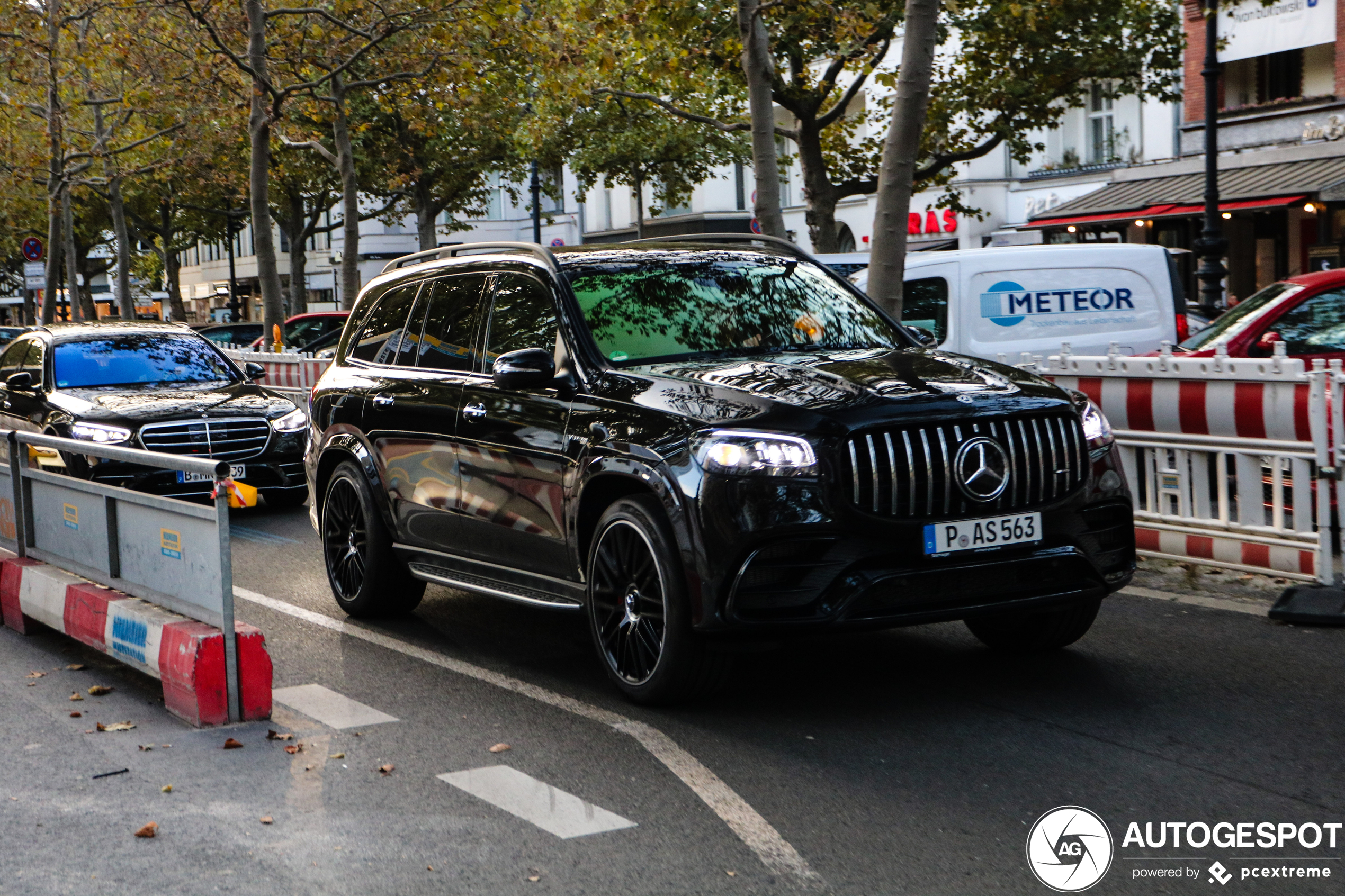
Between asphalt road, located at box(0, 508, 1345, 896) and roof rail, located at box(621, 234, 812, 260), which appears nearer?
asphalt road, located at box(0, 508, 1345, 896)

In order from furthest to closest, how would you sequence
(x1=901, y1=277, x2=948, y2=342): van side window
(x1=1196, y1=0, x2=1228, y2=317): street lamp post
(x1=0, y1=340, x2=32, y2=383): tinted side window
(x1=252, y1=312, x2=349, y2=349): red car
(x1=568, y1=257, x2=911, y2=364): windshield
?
(x1=252, y1=312, x2=349, y2=349): red car < (x1=1196, y1=0, x2=1228, y2=317): street lamp post < (x1=0, y1=340, x2=32, y2=383): tinted side window < (x1=901, y1=277, x2=948, y2=342): van side window < (x1=568, y1=257, x2=911, y2=364): windshield

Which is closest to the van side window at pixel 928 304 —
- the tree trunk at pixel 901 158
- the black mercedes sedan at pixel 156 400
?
the tree trunk at pixel 901 158

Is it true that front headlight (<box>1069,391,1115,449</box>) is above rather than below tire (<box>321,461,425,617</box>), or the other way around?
above

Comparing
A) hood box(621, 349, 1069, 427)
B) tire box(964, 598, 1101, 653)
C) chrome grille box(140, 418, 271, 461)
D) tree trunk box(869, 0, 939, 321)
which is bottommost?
tire box(964, 598, 1101, 653)

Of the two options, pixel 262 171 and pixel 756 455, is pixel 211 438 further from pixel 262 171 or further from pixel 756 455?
pixel 262 171

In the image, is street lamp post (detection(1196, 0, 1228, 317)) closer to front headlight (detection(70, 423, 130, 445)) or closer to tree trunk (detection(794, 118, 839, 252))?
tree trunk (detection(794, 118, 839, 252))

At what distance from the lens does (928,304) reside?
13.9 metres

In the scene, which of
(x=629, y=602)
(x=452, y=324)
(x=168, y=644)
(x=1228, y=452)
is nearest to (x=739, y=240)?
(x=452, y=324)

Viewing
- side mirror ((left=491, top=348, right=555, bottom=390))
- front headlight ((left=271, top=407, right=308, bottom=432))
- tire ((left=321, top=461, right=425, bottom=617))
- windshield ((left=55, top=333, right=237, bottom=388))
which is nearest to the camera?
side mirror ((left=491, top=348, right=555, bottom=390))

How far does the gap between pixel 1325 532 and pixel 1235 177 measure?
25015 mm

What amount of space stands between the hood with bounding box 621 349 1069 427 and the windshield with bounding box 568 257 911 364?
0.65 feet

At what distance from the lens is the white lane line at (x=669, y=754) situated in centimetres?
436

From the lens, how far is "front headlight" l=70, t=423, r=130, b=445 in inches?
484

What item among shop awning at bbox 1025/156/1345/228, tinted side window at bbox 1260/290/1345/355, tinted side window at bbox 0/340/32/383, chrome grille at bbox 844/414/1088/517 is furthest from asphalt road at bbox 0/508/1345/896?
shop awning at bbox 1025/156/1345/228
